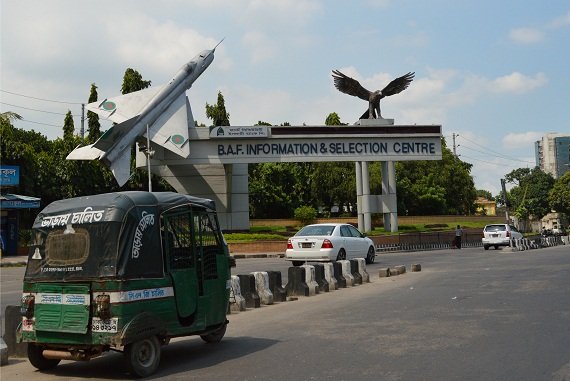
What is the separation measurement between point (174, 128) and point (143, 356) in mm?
35790

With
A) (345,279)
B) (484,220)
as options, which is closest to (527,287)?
(345,279)

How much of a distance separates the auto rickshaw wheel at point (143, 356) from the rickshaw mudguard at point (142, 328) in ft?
0.36

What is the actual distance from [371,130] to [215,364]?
37209mm

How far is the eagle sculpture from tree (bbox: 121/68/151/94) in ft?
58.7

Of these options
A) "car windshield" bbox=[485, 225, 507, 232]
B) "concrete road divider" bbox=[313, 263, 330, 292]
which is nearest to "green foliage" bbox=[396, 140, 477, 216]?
"car windshield" bbox=[485, 225, 507, 232]

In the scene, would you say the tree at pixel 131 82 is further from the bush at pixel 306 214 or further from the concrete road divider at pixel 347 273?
the concrete road divider at pixel 347 273

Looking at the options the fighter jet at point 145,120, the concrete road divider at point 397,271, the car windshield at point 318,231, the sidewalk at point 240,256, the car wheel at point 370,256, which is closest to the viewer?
the concrete road divider at point 397,271

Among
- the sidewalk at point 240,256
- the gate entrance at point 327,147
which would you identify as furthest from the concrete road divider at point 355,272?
the gate entrance at point 327,147

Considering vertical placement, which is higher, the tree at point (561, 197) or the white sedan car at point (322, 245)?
the tree at point (561, 197)

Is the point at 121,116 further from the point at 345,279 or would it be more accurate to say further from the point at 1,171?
the point at 345,279

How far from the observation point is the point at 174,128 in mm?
41625

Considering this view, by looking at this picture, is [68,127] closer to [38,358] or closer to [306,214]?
[306,214]

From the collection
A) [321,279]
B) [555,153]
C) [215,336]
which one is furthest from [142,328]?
[555,153]

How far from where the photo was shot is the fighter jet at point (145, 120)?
40281 millimetres
